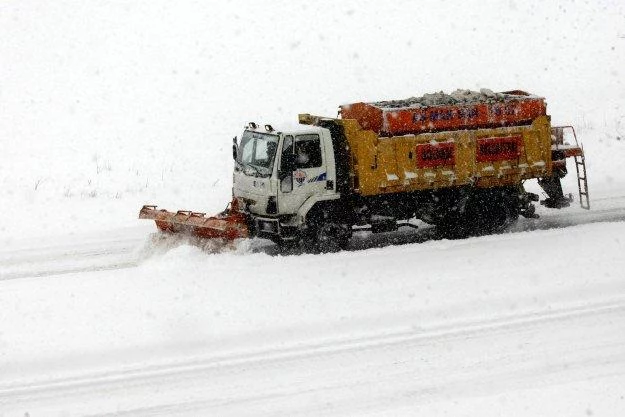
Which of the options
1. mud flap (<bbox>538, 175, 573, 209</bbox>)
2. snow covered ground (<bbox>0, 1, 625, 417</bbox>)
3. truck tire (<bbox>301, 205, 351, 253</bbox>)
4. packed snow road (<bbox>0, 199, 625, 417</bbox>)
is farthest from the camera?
mud flap (<bbox>538, 175, 573, 209</bbox>)

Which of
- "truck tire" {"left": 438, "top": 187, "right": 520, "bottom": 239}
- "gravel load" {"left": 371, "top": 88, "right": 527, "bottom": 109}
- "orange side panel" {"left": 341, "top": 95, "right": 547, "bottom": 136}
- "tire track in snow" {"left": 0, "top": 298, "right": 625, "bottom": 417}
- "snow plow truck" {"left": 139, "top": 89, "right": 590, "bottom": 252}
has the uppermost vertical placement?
"gravel load" {"left": 371, "top": 88, "right": 527, "bottom": 109}

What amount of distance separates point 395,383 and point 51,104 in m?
24.2

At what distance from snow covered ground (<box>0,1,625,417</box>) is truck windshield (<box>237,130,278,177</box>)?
1.40m

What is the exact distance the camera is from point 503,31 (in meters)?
35.1

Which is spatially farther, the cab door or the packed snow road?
the cab door

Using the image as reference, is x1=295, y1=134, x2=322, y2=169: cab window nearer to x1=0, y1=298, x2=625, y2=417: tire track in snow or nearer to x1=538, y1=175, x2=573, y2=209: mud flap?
x1=0, y1=298, x2=625, y2=417: tire track in snow

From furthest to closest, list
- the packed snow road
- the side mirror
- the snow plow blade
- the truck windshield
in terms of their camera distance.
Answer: the truck windshield < the side mirror < the snow plow blade < the packed snow road

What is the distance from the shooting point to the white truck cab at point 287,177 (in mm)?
13578

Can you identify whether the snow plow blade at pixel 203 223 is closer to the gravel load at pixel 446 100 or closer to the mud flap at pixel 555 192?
the gravel load at pixel 446 100

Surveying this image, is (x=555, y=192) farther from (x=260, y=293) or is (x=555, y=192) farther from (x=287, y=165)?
(x=260, y=293)

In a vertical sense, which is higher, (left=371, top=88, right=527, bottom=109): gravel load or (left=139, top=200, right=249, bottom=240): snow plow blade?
(left=371, top=88, right=527, bottom=109): gravel load

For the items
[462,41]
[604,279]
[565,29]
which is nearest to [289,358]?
[604,279]

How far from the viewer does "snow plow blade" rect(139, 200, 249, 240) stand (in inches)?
525

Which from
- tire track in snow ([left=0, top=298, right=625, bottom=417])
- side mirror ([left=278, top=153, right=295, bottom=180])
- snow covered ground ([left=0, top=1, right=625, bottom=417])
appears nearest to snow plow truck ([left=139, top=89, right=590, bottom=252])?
side mirror ([left=278, top=153, right=295, bottom=180])
